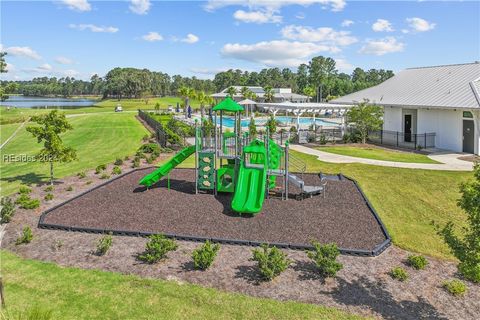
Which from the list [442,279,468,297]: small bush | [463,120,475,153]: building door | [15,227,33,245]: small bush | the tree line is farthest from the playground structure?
the tree line

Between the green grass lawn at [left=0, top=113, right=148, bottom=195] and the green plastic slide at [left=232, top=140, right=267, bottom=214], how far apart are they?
10533 mm

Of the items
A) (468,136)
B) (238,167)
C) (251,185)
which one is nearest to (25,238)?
(251,185)

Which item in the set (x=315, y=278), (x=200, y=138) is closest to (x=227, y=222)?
(x=315, y=278)

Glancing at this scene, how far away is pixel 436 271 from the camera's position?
9.17 m

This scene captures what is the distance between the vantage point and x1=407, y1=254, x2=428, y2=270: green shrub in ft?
30.3

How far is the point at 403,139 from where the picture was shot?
28.7 meters

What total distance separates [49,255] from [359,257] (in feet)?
27.5

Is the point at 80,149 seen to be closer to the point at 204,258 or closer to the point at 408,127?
the point at 204,258

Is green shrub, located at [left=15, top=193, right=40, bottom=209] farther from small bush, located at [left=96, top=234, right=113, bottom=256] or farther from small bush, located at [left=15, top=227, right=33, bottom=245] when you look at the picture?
small bush, located at [left=96, top=234, right=113, bottom=256]

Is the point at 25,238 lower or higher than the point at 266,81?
lower

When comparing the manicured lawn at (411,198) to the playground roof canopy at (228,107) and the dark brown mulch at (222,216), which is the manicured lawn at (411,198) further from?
the playground roof canopy at (228,107)

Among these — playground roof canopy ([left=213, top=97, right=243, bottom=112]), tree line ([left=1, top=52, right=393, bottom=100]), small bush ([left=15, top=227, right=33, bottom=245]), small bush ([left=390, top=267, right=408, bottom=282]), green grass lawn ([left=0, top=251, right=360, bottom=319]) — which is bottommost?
green grass lawn ([left=0, top=251, right=360, bottom=319])

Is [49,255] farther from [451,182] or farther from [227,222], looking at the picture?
[451,182]

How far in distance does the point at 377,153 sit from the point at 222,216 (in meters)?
16.1
